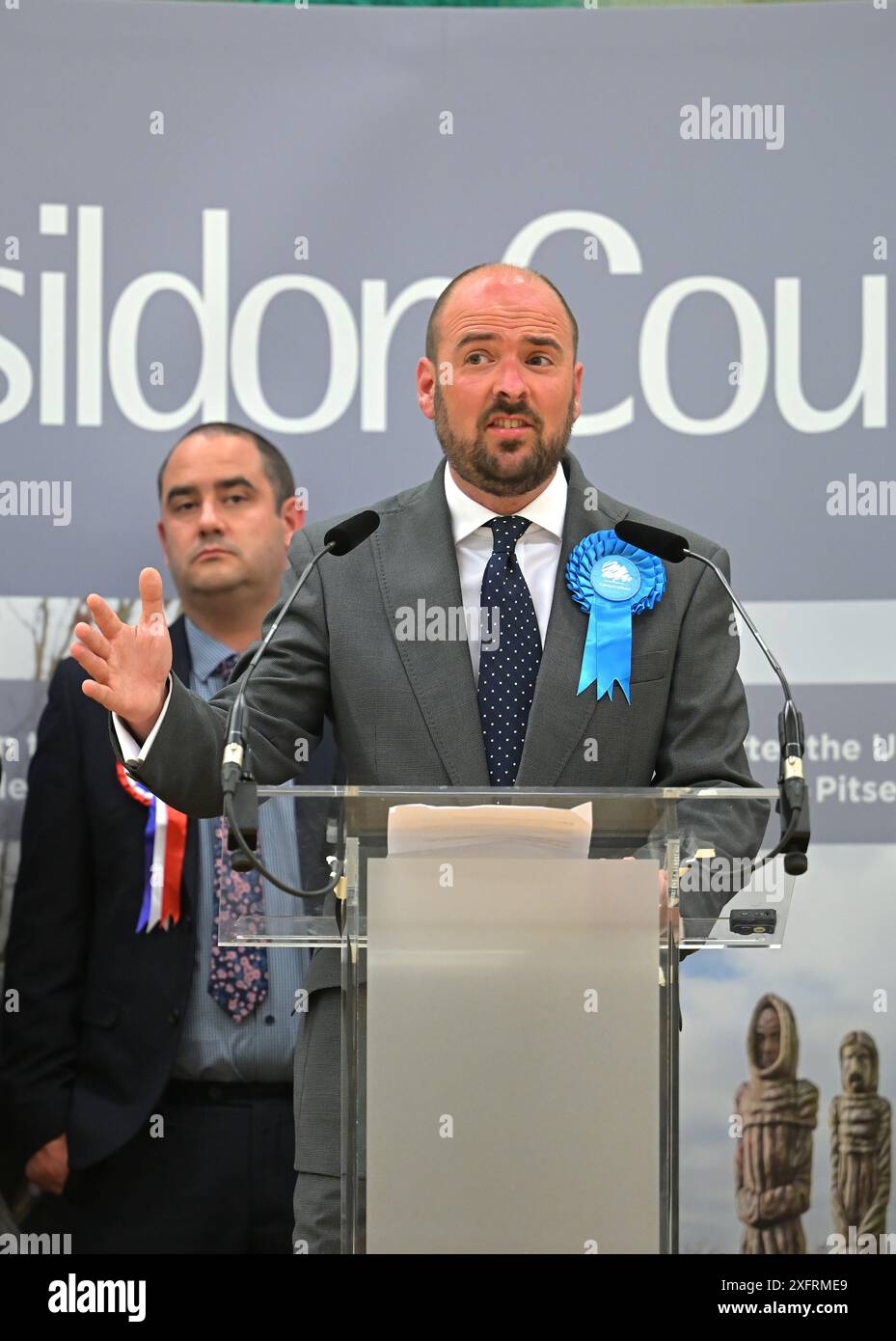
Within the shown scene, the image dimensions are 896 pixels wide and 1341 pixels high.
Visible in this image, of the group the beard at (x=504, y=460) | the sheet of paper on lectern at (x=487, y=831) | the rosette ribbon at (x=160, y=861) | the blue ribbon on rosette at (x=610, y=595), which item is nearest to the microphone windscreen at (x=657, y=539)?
the blue ribbon on rosette at (x=610, y=595)

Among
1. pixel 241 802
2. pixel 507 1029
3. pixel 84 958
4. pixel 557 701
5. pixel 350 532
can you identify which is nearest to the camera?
pixel 507 1029

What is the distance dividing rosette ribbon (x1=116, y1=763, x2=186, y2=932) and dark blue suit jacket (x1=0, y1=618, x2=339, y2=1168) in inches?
0.7

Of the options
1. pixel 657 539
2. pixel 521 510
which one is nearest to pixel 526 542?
pixel 521 510

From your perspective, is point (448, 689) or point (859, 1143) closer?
point (448, 689)

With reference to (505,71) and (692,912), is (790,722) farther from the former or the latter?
(505,71)

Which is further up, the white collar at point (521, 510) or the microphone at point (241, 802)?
the white collar at point (521, 510)

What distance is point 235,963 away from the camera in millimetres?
4219

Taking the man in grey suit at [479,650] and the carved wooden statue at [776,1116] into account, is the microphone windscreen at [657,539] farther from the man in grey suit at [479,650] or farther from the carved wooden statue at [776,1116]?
the carved wooden statue at [776,1116]

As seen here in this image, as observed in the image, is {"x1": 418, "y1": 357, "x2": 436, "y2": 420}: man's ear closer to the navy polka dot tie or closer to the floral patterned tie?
the navy polka dot tie

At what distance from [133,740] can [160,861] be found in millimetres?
1618

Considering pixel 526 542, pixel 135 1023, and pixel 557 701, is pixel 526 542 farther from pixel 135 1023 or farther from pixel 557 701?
pixel 135 1023

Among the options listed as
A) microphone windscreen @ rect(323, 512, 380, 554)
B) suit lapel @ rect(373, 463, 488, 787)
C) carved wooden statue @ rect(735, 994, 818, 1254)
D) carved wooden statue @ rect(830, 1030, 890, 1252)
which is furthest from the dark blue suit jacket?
microphone windscreen @ rect(323, 512, 380, 554)

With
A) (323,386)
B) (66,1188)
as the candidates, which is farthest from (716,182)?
(66,1188)

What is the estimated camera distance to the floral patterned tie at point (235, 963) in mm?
4176
